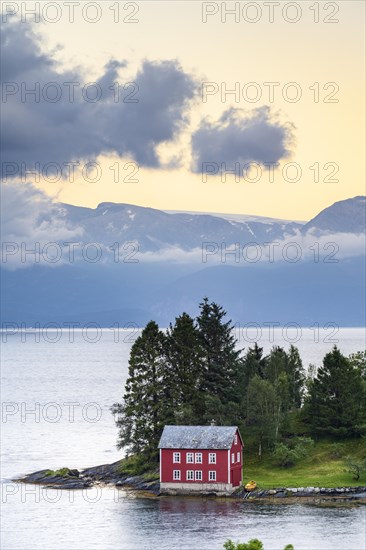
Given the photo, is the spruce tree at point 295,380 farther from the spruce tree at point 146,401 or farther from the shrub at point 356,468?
the shrub at point 356,468

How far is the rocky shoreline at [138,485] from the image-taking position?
91000mm

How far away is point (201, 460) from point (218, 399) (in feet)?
35.4

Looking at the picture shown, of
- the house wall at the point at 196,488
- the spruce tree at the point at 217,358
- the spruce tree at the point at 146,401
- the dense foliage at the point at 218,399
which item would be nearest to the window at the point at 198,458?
the house wall at the point at 196,488

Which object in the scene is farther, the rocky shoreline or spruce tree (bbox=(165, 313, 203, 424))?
spruce tree (bbox=(165, 313, 203, 424))

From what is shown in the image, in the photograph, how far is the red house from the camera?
94.2 meters

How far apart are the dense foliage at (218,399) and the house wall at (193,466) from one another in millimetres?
6986

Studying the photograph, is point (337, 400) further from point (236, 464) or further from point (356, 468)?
point (236, 464)

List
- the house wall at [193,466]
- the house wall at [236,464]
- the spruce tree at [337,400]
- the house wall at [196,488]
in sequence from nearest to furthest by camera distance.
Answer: the house wall at [196,488] → the house wall at [193,466] → the house wall at [236,464] → the spruce tree at [337,400]

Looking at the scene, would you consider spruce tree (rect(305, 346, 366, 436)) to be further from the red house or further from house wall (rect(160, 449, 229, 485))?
house wall (rect(160, 449, 229, 485))

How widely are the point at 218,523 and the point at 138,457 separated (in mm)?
22446

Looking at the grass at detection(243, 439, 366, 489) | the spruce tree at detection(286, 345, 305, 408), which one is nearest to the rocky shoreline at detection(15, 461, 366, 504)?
the grass at detection(243, 439, 366, 489)

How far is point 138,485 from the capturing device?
9981cm

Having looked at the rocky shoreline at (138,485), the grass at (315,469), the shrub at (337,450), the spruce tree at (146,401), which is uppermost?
the spruce tree at (146,401)

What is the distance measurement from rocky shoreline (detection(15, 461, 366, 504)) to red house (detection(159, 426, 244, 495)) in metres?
1.13
